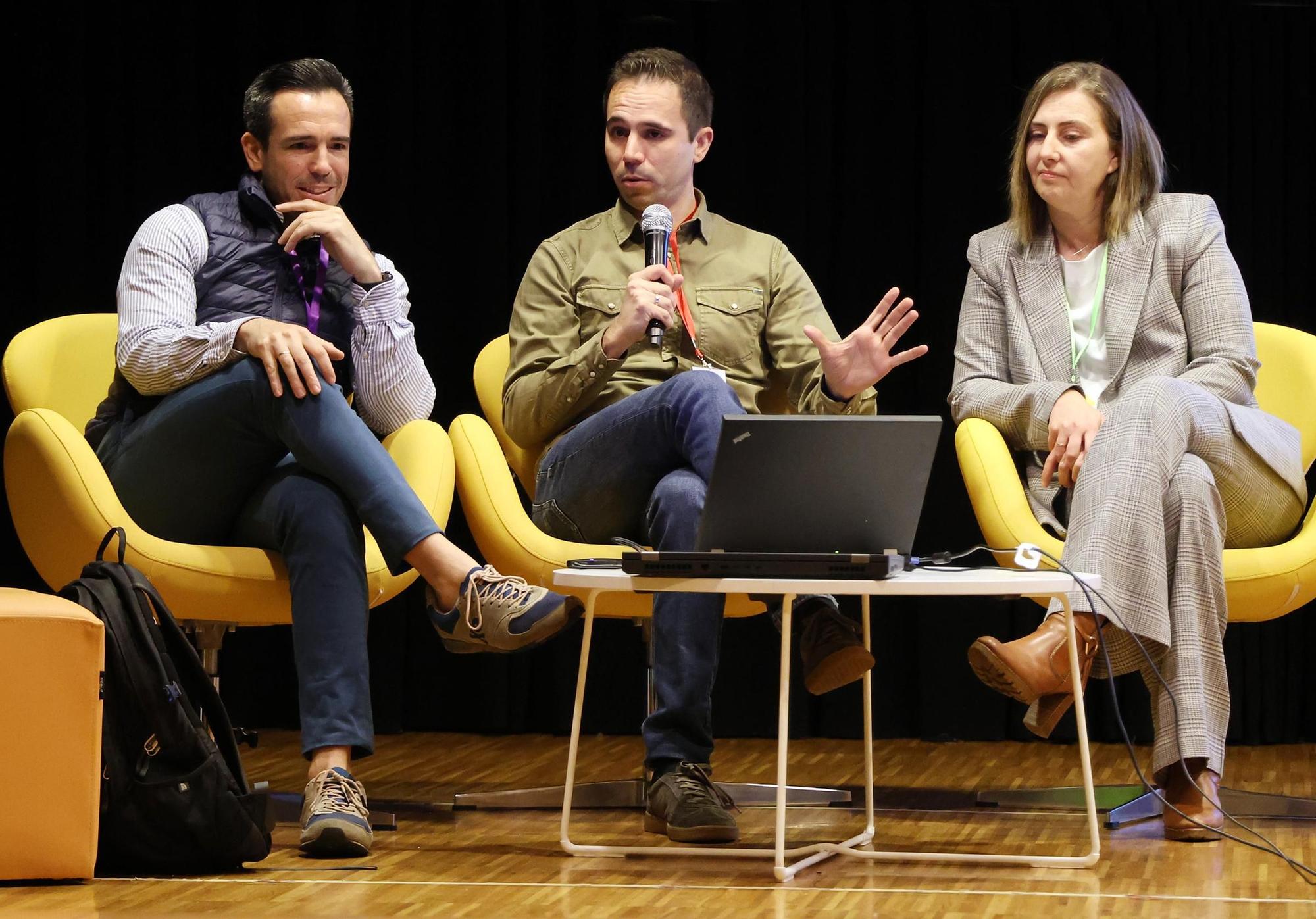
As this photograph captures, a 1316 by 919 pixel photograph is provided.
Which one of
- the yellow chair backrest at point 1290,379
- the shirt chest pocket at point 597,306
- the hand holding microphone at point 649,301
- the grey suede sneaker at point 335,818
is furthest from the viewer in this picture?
the yellow chair backrest at point 1290,379

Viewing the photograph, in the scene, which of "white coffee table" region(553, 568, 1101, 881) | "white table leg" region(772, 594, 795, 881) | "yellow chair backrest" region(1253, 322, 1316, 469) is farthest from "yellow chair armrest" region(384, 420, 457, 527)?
"yellow chair backrest" region(1253, 322, 1316, 469)

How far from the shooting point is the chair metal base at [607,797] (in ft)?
9.02

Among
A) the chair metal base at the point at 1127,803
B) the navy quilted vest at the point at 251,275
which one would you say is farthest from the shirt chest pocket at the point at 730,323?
the chair metal base at the point at 1127,803

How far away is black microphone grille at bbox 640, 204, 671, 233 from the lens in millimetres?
2686

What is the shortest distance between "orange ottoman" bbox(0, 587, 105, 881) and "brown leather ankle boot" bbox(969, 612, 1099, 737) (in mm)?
1162

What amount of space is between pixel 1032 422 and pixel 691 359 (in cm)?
61

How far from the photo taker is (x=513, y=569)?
271 centimetres

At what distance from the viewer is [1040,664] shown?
2.27m

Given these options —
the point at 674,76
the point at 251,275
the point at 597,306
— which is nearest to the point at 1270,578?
the point at 597,306

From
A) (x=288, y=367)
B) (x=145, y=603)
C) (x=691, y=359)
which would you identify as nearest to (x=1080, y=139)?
(x=691, y=359)

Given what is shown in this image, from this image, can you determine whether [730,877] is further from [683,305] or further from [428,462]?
[683,305]

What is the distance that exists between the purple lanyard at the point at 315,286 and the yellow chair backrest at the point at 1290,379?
5.66ft

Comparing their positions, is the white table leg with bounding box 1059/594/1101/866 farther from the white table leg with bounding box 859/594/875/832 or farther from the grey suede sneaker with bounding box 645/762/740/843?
the grey suede sneaker with bounding box 645/762/740/843

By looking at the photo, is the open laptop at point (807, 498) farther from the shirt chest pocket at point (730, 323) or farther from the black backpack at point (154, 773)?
the shirt chest pocket at point (730, 323)
